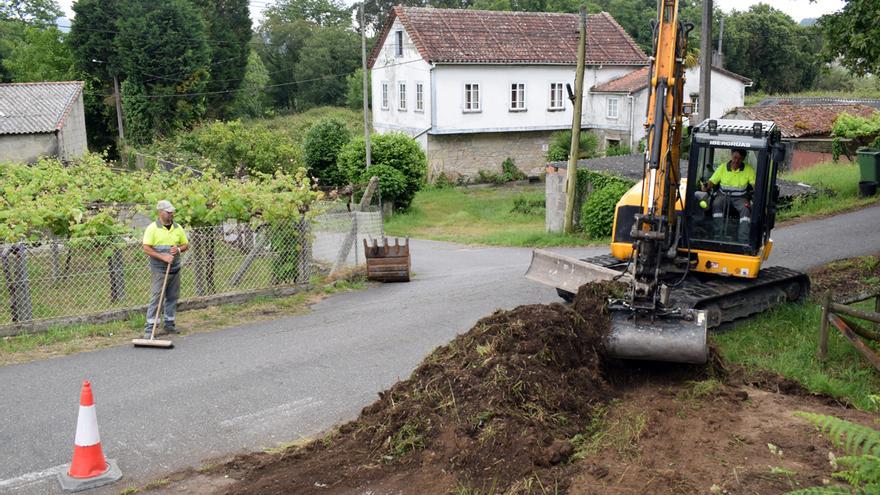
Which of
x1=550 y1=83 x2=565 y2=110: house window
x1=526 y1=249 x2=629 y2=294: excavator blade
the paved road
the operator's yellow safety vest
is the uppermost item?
x1=550 y1=83 x2=565 y2=110: house window

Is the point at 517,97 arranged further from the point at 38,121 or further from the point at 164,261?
the point at 164,261

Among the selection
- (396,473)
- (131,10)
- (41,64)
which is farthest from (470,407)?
(41,64)

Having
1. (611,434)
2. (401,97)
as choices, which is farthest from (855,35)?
(401,97)

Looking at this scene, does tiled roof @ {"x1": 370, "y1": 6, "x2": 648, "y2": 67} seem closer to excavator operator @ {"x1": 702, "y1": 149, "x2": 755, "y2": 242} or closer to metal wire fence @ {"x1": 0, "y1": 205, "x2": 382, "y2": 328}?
metal wire fence @ {"x1": 0, "y1": 205, "x2": 382, "y2": 328}

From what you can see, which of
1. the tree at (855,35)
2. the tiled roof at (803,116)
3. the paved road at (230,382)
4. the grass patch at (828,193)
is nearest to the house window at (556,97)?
the tiled roof at (803,116)

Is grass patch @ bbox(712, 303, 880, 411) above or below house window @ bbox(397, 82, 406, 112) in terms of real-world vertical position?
below

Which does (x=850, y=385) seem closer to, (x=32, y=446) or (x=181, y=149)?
(x=32, y=446)

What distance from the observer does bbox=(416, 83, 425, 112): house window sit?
39.8m

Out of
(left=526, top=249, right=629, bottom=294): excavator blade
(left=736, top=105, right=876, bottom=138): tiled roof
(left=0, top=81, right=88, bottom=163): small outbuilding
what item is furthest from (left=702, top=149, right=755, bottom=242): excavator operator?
(left=0, top=81, right=88, bottom=163): small outbuilding

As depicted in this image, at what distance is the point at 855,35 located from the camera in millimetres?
15398

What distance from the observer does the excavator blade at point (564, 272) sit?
1119 cm

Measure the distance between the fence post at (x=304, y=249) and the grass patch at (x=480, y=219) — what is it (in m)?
9.96

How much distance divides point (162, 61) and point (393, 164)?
23.2 metres

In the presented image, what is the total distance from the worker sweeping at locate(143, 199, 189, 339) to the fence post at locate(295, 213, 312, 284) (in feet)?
9.28
